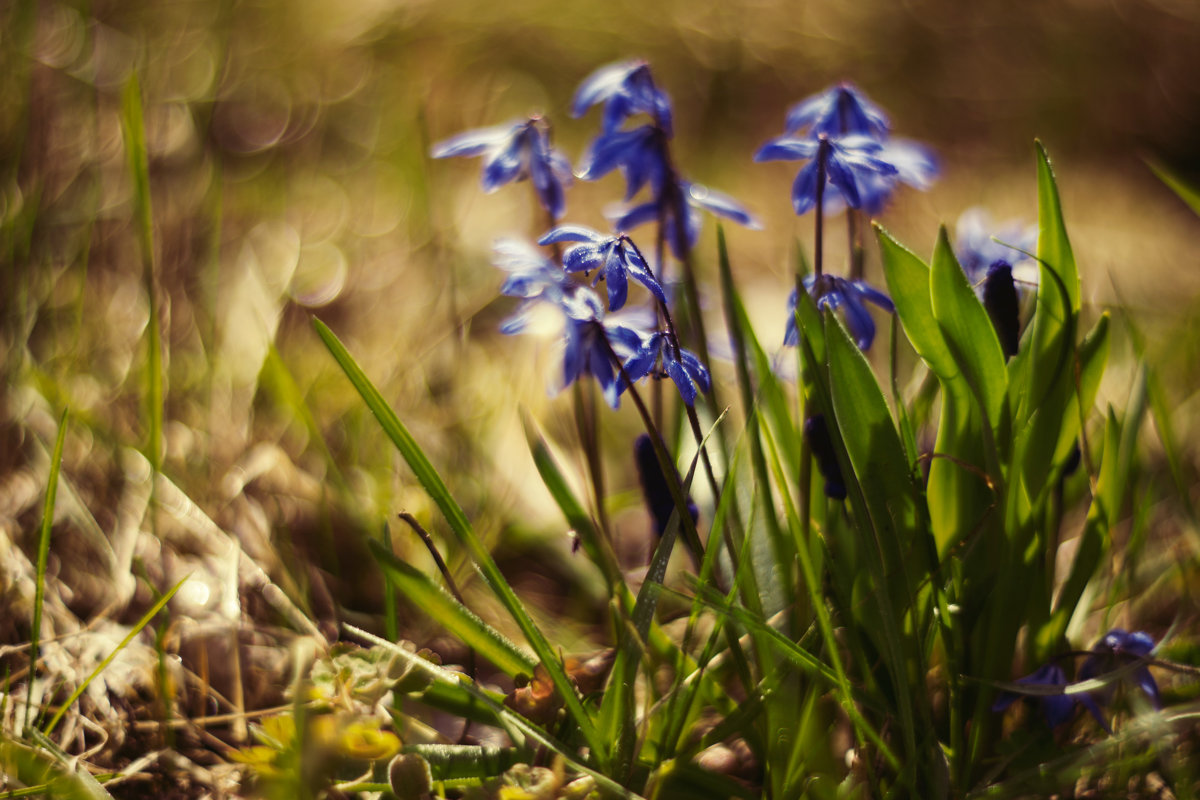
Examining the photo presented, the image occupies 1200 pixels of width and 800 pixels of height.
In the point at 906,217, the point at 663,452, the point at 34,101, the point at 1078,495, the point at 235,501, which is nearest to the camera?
the point at 663,452

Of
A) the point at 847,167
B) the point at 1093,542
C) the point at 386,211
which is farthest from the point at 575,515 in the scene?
the point at 386,211

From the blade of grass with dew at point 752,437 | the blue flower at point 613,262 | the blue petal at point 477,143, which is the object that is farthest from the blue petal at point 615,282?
the blue petal at point 477,143

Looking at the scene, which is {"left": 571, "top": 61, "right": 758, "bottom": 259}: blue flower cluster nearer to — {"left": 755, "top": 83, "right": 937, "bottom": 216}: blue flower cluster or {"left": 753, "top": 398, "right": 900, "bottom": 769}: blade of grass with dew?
{"left": 755, "top": 83, "right": 937, "bottom": 216}: blue flower cluster

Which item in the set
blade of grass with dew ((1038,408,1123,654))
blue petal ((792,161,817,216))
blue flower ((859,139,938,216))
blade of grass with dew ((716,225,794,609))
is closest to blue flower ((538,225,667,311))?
blade of grass with dew ((716,225,794,609))

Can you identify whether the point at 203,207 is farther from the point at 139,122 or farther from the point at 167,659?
the point at 167,659

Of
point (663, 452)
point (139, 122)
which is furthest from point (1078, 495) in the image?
point (139, 122)

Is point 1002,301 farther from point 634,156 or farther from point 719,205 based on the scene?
point 634,156
